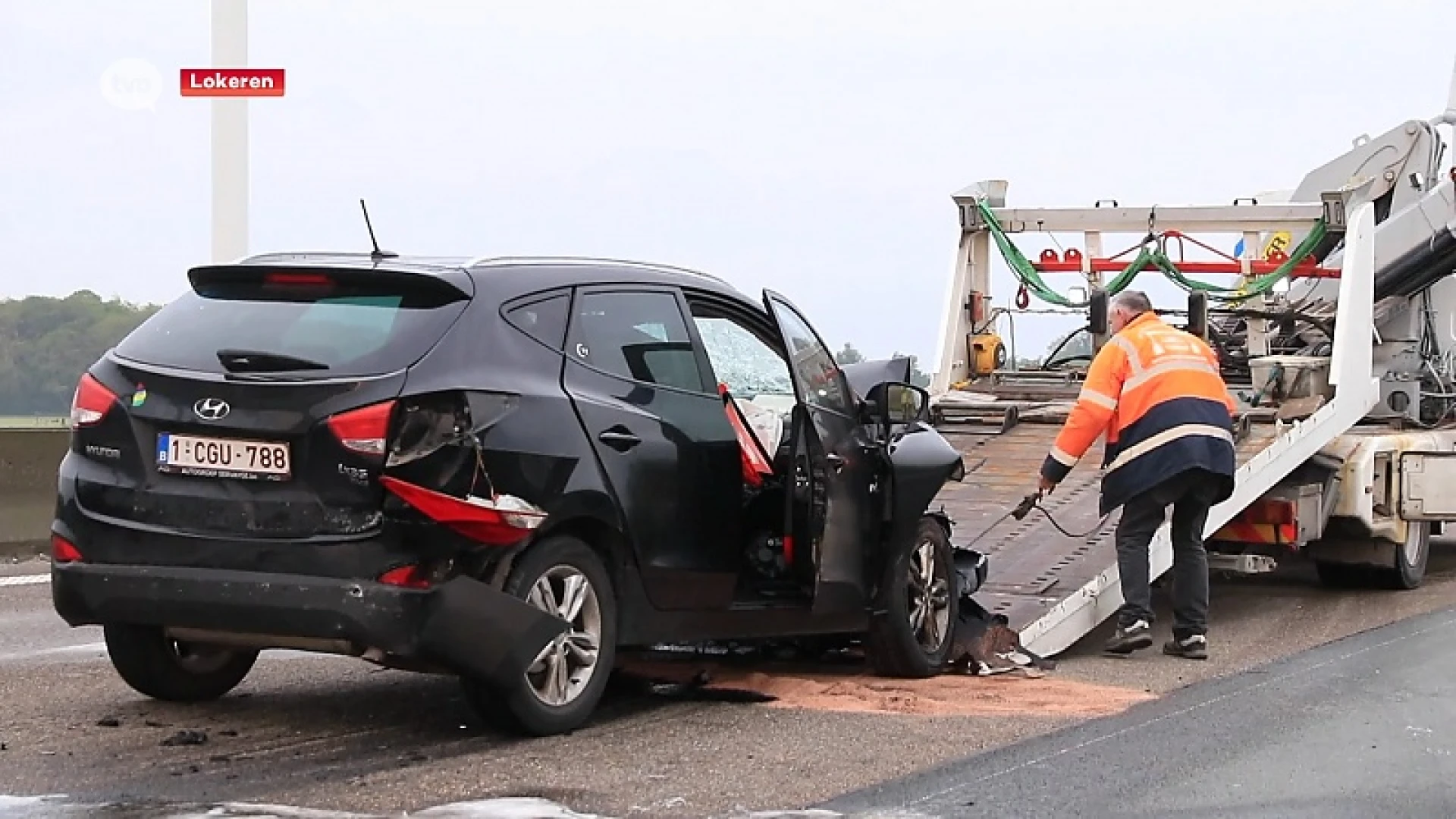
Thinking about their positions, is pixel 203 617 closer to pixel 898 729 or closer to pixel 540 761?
pixel 540 761

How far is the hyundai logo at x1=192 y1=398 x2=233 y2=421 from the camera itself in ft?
20.5

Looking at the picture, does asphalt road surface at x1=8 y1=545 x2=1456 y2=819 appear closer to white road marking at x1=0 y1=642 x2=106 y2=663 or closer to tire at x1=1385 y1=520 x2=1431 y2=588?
white road marking at x1=0 y1=642 x2=106 y2=663

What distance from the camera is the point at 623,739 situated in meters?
6.71

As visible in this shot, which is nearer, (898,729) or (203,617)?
(203,617)

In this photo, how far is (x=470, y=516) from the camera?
6172mm

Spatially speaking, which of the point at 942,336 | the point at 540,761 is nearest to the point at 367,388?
the point at 540,761

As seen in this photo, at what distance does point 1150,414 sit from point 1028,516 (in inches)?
53.1

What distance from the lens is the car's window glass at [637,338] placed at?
6.97 meters

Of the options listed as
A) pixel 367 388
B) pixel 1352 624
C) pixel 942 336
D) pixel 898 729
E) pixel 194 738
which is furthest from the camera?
pixel 942 336

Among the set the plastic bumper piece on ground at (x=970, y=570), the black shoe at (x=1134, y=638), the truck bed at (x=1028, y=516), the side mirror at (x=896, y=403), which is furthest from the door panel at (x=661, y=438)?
the black shoe at (x=1134, y=638)

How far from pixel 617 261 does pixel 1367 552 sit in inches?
274

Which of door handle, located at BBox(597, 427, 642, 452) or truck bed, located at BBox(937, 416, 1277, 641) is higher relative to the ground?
door handle, located at BBox(597, 427, 642, 452)

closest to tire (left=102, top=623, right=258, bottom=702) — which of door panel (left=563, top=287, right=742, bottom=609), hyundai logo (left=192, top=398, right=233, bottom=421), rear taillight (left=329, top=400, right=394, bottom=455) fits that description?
hyundai logo (left=192, top=398, right=233, bottom=421)

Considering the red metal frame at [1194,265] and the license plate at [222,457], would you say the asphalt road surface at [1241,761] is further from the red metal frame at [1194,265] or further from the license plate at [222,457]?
the red metal frame at [1194,265]
